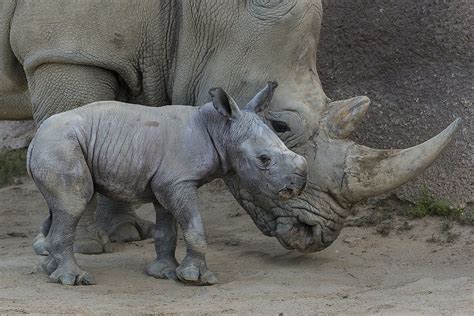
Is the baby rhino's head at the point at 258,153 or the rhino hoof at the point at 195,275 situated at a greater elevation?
the baby rhino's head at the point at 258,153

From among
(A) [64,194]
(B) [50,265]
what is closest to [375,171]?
(A) [64,194]

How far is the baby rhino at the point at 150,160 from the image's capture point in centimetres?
582

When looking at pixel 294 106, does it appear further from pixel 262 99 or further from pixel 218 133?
pixel 218 133

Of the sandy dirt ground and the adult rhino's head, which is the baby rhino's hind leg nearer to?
the sandy dirt ground

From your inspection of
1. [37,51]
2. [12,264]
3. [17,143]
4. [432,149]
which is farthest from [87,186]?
[17,143]

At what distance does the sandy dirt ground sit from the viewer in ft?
18.1

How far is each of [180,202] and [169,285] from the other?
456 mm

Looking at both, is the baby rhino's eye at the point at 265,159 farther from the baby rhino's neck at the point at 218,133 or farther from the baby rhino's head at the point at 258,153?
the baby rhino's neck at the point at 218,133

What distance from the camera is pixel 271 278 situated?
629 centimetres

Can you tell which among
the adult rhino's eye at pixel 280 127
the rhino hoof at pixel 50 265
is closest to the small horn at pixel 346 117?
the adult rhino's eye at pixel 280 127

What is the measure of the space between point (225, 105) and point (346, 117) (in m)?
0.87

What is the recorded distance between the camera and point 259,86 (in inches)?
260

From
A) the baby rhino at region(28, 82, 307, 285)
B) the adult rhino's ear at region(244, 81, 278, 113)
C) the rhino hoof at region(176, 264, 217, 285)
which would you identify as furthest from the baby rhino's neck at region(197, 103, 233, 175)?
the rhino hoof at region(176, 264, 217, 285)

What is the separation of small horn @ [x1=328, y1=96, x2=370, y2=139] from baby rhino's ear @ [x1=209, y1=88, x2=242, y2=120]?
0.76 metres
